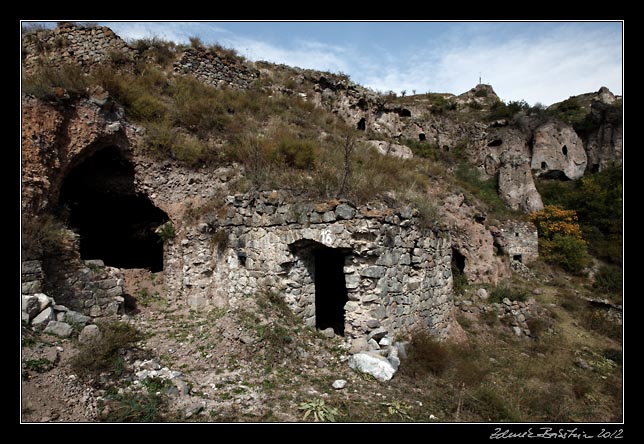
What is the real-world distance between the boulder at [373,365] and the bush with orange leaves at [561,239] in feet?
46.1

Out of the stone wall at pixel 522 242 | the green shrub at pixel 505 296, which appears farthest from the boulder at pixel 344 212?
the stone wall at pixel 522 242

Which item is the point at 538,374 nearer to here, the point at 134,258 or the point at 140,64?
the point at 134,258

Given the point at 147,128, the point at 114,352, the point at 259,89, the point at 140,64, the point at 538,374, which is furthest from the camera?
the point at 259,89

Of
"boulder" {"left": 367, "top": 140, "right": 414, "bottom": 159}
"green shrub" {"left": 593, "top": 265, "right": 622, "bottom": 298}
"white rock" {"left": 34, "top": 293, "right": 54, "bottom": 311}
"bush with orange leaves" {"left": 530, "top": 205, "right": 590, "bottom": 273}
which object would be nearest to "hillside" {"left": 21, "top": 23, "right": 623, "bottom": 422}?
"white rock" {"left": 34, "top": 293, "right": 54, "bottom": 311}

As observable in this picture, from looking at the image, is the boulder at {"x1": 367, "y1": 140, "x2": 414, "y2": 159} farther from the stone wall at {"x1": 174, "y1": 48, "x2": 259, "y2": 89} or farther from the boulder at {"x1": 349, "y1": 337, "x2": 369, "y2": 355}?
the boulder at {"x1": 349, "y1": 337, "x2": 369, "y2": 355}

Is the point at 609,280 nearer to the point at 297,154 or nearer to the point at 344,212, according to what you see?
the point at 344,212

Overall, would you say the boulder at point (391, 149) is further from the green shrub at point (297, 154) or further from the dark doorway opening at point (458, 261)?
the green shrub at point (297, 154)

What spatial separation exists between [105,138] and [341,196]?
5.71 meters

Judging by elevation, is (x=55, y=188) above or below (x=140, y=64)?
below

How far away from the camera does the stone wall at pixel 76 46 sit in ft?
36.5

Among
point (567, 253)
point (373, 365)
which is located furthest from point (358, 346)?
point (567, 253)

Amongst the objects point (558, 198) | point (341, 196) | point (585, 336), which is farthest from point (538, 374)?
point (558, 198)

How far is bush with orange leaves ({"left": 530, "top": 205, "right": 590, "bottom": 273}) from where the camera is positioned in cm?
1521

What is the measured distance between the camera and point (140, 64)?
453 inches
